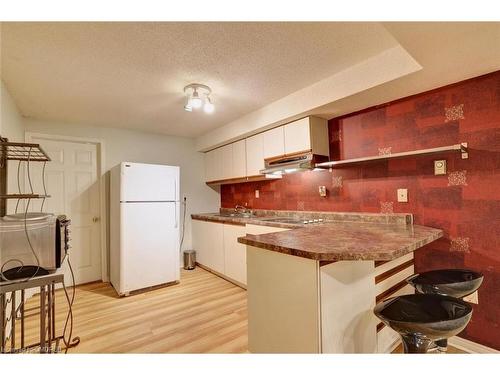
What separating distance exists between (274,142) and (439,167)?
1.64 m

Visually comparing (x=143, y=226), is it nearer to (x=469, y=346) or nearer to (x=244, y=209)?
(x=244, y=209)

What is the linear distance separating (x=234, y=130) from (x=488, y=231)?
108 inches

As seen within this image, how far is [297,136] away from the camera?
8.85 feet

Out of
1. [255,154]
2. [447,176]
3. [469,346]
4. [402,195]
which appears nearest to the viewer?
[469,346]

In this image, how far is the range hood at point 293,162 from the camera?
8.34ft

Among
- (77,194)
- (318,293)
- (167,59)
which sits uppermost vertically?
(167,59)

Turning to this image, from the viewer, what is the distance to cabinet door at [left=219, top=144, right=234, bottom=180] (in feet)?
12.3

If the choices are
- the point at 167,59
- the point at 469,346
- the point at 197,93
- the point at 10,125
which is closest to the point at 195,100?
the point at 197,93

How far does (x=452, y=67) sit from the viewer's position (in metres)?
1.62

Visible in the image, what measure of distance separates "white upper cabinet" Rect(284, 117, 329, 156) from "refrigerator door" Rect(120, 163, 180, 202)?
1603mm

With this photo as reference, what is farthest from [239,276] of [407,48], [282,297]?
[407,48]

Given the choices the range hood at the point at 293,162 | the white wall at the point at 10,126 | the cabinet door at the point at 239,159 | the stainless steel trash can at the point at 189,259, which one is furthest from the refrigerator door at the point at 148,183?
the range hood at the point at 293,162

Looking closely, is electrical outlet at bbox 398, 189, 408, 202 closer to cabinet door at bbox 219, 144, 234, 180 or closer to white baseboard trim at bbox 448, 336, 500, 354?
white baseboard trim at bbox 448, 336, 500, 354
